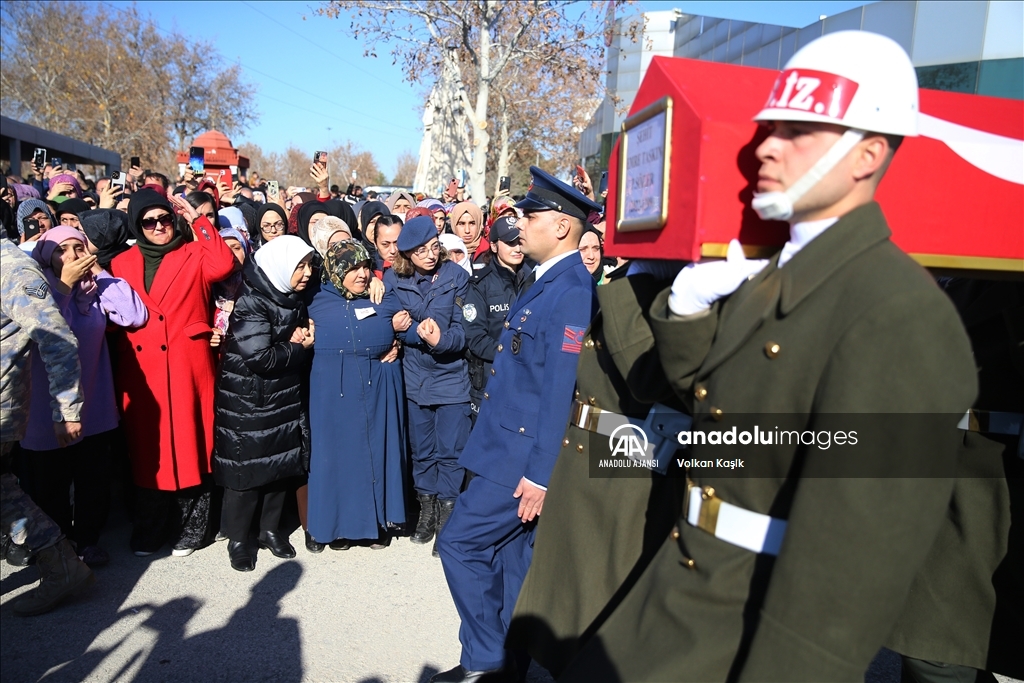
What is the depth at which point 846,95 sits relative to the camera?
1.56 m

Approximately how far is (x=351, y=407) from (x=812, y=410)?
3.66 metres

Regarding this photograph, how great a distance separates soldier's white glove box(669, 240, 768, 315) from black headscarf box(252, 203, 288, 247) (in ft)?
18.8

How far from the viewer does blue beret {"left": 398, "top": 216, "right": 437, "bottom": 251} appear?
5078 millimetres

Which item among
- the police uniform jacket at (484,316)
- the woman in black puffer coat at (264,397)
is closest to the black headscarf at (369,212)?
the police uniform jacket at (484,316)

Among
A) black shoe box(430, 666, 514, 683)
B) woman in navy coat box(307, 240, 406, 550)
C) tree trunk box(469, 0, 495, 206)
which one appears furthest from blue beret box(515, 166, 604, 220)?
tree trunk box(469, 0, 495, 206)

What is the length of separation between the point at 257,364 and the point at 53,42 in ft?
135

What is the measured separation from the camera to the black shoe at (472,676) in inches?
130

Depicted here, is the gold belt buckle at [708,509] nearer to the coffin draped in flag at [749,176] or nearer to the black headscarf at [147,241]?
the coffin draped in flag at [749,176]

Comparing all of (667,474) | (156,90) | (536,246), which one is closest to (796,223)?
(667,474)

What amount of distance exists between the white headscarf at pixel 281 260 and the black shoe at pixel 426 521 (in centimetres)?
181

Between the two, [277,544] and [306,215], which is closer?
[277,544]

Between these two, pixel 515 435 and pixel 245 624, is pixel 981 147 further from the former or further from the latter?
pixel 245 624

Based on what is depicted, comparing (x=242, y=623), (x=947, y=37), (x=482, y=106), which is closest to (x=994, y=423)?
(x=242, y=623)

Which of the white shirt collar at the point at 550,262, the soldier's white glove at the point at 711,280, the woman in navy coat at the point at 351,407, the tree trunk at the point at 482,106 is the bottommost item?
the woman in navy coat at the point at 351,407
